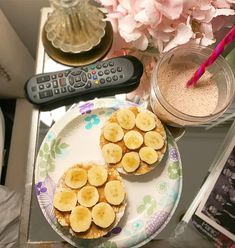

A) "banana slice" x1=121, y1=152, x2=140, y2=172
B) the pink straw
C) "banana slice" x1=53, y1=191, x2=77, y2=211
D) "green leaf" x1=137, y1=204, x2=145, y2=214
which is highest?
the pink straw

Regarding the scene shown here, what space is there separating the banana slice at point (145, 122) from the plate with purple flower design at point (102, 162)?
0.14 ft

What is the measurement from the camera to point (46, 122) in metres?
0.63

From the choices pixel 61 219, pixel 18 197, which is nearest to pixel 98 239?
pixel 61 219

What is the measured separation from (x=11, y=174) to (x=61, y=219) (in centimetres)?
34

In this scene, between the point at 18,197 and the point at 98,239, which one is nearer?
the point at 98,239

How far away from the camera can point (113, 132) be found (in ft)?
1.88

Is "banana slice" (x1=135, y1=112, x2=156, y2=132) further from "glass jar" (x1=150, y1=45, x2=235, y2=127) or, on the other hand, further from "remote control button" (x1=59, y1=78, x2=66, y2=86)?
"remote control button" (x1=59, y1=78, x2=66, y2=86)

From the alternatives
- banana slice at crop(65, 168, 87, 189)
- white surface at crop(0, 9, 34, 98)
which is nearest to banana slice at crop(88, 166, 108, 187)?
banana slice at crop(65, 168, 87, 189)

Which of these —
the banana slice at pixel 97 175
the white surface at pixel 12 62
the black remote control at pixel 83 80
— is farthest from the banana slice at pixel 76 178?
the white surface at pixel 12 62

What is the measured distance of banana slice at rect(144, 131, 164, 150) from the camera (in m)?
0.57

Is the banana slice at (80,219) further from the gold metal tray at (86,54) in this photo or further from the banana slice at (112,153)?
the gold metal tray at (86,54)

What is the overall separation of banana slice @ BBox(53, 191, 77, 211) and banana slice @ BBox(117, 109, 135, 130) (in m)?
0.12

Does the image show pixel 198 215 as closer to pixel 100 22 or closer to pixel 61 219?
pixel 61 219

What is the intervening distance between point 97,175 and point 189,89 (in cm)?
18
